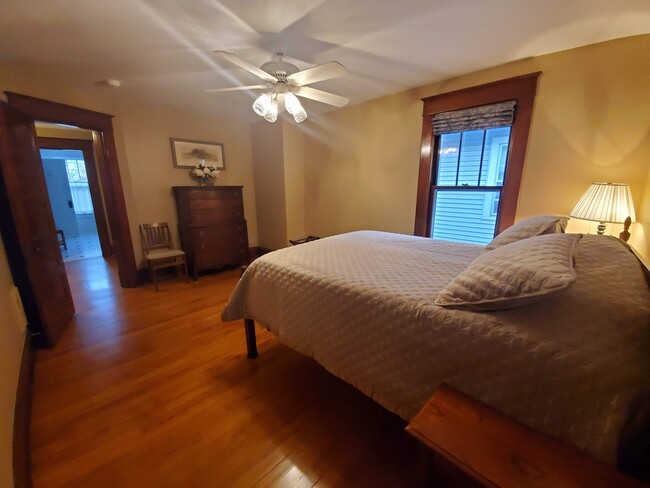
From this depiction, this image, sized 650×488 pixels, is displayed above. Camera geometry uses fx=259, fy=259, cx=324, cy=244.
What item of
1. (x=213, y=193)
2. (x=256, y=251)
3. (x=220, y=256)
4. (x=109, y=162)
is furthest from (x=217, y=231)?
(x=109, y=162)

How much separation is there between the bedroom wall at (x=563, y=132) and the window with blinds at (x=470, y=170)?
23cm

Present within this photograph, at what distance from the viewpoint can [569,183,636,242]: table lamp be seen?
179cm

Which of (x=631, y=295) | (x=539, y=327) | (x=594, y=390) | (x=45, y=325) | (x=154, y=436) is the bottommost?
(x=154, y=436)

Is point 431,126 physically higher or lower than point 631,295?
higher

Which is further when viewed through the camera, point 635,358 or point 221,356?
point 221,356

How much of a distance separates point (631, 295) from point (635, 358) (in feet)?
0.82

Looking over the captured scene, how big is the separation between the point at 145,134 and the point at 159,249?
4.95ft

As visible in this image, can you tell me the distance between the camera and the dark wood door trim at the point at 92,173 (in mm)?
4309

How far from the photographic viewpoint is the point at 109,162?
3074 mm

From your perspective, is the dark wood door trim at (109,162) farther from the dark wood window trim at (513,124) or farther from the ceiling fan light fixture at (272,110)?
the dark wood window trim at (513,124)

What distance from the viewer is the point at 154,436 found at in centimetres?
135

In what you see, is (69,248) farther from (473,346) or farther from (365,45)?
(473,346)

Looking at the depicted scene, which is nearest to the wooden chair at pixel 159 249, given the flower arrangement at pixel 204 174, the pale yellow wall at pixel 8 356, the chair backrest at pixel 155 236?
the chair backrest at pixel 155 236

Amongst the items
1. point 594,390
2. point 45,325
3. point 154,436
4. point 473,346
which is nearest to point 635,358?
point 594,390
